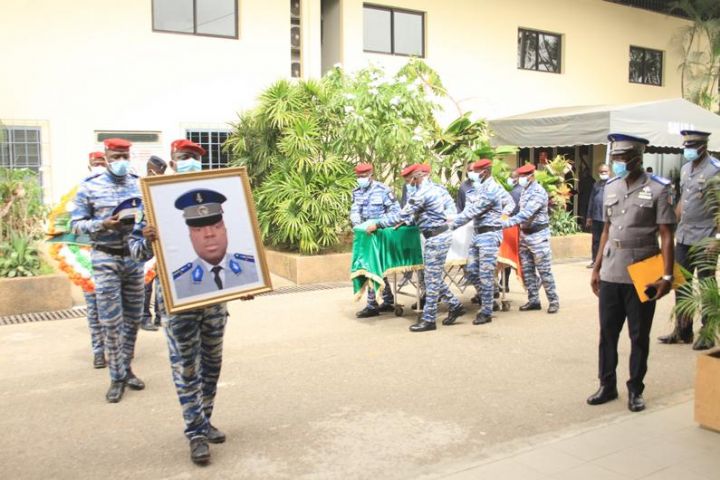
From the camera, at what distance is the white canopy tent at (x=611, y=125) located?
47.0ft

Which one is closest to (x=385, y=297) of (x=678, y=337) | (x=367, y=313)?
(x=367, y=313)

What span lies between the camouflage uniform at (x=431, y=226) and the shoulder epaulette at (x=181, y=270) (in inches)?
156

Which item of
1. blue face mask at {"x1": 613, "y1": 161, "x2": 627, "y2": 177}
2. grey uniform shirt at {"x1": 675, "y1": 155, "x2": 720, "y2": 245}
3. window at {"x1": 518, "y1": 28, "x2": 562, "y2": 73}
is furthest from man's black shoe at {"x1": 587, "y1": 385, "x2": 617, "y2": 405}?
window at {"x1": 518, "y1": 28, "x2": 562, "y2": 73}

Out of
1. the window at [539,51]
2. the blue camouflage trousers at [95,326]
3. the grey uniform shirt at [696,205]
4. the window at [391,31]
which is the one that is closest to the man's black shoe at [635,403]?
the grey uniform shirt at [696,205]

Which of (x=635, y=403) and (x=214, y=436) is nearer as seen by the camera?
(x=214, y=436)

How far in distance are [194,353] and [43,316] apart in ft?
17.2

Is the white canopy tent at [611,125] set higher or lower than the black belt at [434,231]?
higher

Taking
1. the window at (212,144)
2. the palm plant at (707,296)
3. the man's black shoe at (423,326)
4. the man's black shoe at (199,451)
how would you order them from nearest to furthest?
1. the man's black shoe at (199,451)
2. the palm plant at (707,296)
3. the man's black shoe at (423,326)
4. the window at (212,144)

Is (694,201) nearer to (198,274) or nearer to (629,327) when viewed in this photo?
(629,327)

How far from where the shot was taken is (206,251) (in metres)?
4.52

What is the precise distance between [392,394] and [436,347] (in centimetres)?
165

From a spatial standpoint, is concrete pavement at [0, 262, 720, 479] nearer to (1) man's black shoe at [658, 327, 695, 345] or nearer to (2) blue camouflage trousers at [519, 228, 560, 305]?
(1) man's black shoe at [658, 327, 695, 345]

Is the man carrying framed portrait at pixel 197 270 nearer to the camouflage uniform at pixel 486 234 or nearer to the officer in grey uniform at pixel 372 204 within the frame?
the camouflage uniform at pixel 486 234

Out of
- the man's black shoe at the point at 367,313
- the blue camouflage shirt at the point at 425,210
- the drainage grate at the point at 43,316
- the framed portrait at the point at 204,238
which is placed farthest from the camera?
the man's black shoe at the point at 367,313
